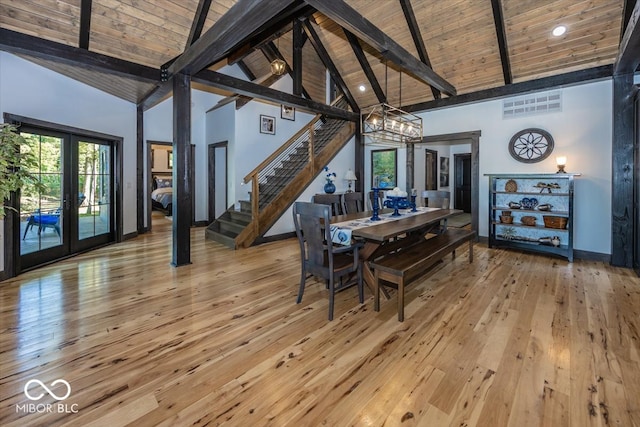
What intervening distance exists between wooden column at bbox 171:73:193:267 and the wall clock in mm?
5482

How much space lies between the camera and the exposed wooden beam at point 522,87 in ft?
14.6

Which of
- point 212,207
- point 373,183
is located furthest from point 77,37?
point 373,183

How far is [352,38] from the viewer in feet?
18.9

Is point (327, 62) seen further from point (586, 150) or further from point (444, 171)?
point (444, 171)

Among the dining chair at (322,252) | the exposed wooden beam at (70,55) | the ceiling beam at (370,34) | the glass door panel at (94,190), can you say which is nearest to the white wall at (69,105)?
the glass door panel at (94,190)

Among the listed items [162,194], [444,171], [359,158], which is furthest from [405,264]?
[162,194]

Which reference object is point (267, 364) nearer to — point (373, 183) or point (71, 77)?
point (71, 77)

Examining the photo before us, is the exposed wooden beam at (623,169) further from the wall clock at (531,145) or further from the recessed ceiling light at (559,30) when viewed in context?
the recessed ceiling light at (559,30)

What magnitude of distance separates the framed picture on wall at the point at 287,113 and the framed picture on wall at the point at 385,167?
229cm

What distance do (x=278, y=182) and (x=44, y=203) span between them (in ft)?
12.8

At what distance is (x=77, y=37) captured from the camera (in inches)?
137

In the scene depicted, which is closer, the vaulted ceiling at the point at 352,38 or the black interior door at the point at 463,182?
the vaulted ceiling at the point at 352,38

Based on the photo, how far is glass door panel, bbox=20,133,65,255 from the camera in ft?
13.0

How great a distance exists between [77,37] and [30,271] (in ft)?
9.98
